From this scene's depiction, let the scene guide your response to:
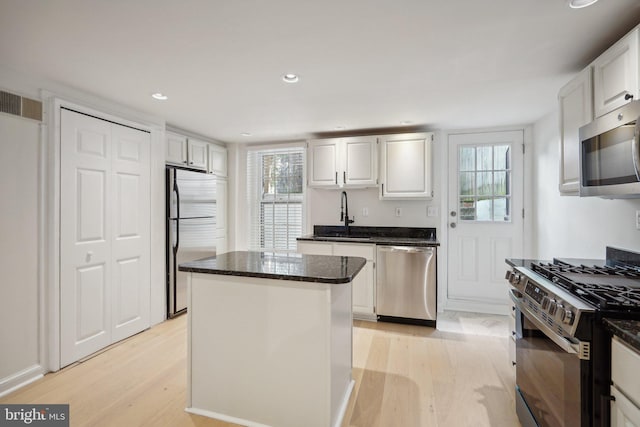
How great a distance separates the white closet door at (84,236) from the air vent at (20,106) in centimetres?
17

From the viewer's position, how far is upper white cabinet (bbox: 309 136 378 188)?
12.7 ft

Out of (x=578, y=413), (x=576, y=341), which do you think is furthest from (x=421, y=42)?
(x=578, y=413)

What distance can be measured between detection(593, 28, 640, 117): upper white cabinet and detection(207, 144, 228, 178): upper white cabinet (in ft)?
13.4

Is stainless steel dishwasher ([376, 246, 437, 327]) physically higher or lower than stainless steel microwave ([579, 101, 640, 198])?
lower

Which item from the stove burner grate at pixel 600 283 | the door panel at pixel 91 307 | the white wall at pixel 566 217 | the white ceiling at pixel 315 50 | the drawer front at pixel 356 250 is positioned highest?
the white ceiling at pixel 315 50

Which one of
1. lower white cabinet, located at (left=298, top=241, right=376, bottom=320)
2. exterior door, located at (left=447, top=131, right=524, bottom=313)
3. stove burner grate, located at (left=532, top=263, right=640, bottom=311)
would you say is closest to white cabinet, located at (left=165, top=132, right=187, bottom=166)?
lower white cabinet, located at (left=298, top=241, right=376, bottom=320)

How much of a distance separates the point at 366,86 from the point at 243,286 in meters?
1.81

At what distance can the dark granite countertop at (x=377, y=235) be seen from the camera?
351 centimetres

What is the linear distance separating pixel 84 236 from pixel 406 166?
333 centimetres

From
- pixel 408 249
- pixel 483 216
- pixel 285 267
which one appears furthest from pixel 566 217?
pixel 285 267

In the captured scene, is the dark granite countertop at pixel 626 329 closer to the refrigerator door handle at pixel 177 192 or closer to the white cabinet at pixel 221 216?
the refrigerator door handle at pixel 177 192

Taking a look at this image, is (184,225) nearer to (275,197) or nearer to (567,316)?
(275,197)

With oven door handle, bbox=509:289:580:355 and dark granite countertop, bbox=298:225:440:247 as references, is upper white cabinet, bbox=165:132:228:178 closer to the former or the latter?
dark granite countertop, bbox=298:225:440:247

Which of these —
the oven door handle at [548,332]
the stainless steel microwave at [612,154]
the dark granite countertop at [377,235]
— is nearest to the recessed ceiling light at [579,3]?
the stainless steel microwave at [612,154]
